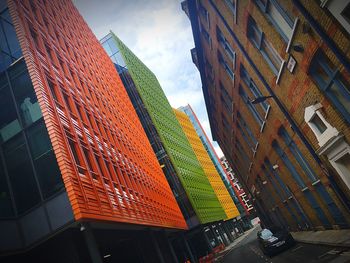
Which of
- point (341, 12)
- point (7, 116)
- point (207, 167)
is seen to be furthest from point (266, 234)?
point (207, 167)

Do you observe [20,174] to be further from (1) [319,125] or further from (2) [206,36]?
(2) [206,36]

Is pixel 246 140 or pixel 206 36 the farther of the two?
pixel 246 140

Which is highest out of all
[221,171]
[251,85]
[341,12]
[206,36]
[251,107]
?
[221,171]

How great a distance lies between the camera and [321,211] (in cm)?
1759

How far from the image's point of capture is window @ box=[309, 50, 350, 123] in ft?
31.3

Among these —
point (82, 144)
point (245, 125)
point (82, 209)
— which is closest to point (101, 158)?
point (82, 144)

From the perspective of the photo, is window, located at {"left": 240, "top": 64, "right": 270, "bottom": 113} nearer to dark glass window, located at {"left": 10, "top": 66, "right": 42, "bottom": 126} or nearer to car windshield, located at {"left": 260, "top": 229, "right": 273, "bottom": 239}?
car windshield, located at {"left": 260, "top": 229, "right": 273, "bottom": 239}

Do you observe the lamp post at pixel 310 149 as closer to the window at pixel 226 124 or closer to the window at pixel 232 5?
the window at pixel 232 5

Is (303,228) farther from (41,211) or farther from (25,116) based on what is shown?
(25,116)

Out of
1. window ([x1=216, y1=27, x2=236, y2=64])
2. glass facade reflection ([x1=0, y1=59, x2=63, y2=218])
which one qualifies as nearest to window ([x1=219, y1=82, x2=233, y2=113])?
window ([x1=216, y1=27, x2=236, y2=64])

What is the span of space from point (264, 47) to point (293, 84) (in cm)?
241

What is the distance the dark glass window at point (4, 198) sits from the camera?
12.6 m

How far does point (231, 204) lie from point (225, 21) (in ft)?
285

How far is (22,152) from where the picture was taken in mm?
14023
